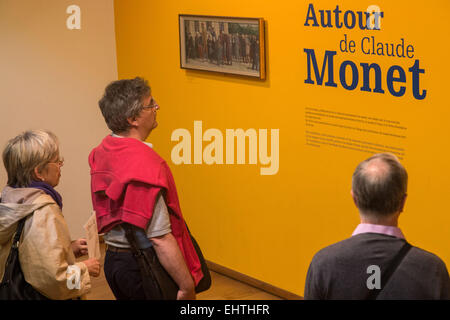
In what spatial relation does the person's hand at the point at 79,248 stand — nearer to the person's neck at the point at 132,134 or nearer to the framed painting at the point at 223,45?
the person's neck at the point at 132,134

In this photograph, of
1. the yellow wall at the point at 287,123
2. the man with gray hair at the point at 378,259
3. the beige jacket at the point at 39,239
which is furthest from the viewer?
the yellow wall at the point at 287,123

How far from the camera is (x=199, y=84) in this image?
525 cm

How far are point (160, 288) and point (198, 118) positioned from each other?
2.62 metres

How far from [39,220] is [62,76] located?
3.41 m

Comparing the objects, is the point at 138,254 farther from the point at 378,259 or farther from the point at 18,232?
the point at 378,259

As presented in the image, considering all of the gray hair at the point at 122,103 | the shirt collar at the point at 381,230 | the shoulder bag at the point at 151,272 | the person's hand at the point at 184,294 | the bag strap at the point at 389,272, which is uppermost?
the gray hair at the point at 122,103

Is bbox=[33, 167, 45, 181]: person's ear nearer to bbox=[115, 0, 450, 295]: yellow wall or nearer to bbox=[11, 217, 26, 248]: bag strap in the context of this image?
bbox=[11, 217, 26, 248]: bag strap

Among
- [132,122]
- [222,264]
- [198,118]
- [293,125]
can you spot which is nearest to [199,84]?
[198,118]

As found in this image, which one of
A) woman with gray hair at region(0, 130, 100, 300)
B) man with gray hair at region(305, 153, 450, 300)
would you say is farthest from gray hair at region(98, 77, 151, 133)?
man with gray hair at region(305, 153, 450, 300)

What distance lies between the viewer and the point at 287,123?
15.0ft

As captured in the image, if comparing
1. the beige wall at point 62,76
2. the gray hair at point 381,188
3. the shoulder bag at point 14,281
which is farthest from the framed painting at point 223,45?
the gray hair at point 381,188

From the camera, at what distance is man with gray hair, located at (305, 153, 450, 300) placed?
6.55 ft

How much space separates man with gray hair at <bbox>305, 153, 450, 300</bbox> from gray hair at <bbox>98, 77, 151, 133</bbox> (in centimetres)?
113

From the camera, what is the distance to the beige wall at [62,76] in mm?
5559
